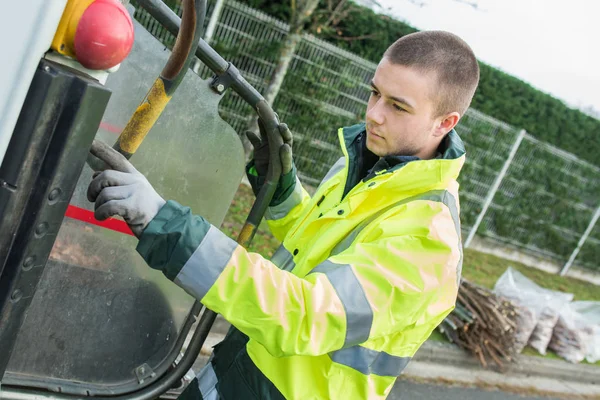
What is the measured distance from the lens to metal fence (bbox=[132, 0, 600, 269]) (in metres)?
6.30

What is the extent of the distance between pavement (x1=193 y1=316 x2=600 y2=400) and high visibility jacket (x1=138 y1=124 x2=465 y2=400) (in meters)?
2.20

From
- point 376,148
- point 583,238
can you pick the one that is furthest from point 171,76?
point 583,238

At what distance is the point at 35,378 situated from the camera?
141cm

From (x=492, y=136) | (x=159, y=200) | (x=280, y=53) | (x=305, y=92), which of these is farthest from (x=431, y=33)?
(x=492, y=136)

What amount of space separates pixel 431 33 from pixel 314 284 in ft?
3.43

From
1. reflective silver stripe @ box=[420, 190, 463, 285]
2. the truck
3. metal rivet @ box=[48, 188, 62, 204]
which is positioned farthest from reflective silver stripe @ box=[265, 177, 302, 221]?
metal rivet @ box=[48, 188, 62, 204]

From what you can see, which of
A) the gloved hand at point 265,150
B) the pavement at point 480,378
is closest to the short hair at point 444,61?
the gloved hand at point 265,150

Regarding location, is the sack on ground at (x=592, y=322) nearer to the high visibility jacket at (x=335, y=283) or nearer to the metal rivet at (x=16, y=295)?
the high visibility jacket at (x=335, y=283)

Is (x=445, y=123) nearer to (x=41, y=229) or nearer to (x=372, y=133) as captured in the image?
(x=372, y=133)

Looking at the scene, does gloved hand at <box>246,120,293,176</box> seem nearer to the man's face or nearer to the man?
the man

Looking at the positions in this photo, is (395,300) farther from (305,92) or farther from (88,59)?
(305,92)

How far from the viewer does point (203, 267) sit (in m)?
1.20

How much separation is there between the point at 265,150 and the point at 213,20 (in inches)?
173

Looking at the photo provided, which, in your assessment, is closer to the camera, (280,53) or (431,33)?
(431,33)
